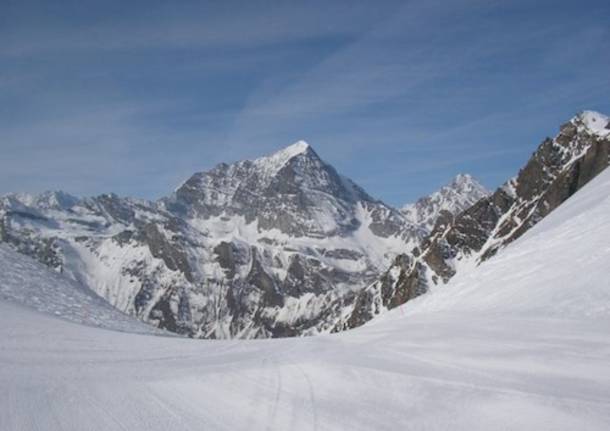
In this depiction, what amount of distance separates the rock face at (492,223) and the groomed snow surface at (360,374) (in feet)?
385

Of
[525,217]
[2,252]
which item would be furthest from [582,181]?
[2,252]

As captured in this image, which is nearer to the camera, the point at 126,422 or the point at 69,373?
the point at 126,422

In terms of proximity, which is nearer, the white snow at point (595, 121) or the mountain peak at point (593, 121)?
the white snow at point (595, 121)

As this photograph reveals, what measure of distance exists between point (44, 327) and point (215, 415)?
10.0 metres

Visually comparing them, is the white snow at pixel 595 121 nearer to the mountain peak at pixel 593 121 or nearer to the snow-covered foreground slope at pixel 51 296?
the mountain peak at pixel 593 121

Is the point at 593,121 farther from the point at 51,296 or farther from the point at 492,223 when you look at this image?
the point at 51,296

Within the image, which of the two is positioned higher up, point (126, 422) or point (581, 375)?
point (126, 422)

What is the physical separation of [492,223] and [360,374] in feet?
523

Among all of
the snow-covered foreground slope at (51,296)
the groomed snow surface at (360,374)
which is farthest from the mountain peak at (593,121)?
the groomed snow surface at (360,374)

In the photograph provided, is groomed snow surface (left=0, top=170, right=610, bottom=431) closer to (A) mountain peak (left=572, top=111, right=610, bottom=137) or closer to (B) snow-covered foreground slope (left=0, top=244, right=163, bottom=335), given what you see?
(B) snow-covered foreground slope (left=0, top=244, right=163, bottom=335)

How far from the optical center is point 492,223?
160m

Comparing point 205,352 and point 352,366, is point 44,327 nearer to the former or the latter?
point 205,352

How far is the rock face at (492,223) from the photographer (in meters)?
130

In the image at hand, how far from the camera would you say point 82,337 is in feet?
47.6
